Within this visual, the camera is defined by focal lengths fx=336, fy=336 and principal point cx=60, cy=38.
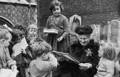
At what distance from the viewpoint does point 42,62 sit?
436 centimetres

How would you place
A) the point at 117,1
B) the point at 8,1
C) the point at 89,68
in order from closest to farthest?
the point at 89,68 → the point at 117,1 → the point at 8,1

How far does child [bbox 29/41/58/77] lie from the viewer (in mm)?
4348

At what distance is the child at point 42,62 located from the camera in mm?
4348

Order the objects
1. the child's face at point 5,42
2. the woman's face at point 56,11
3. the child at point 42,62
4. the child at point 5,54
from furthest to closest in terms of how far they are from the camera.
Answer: the woman's face at point 56,11
the child's face at point 5,42
the child at point 5,54
the child at point 42,62

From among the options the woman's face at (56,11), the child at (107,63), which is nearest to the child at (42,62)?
the child at (107,63)

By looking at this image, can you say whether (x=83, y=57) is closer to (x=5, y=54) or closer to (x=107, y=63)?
(x=107, y=63)

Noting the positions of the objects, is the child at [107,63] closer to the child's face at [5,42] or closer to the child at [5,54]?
the child at [5,54]

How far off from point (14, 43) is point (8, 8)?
455 inches

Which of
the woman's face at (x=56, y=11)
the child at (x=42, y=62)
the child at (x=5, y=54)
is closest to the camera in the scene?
the child at (x=42, y=62)

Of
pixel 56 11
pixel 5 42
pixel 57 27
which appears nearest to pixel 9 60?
pixel 5 42

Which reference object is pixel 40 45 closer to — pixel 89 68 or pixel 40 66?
pixel 40 66

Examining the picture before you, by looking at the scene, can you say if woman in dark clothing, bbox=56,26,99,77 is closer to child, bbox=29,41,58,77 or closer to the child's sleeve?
the child's sleeve

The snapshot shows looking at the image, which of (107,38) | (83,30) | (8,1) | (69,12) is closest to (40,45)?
(83,30)

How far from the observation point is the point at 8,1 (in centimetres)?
1709
